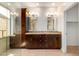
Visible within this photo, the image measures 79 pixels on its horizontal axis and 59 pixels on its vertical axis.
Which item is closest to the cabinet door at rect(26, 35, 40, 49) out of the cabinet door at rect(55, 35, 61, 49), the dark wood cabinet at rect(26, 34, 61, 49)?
the dark wood cabinet at rect(26, 34, 61, 49)

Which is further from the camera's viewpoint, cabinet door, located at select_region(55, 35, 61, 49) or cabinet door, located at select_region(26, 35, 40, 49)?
cabinet door, located at select_region(26, 35, 40, 49)

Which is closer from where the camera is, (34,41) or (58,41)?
(58,41)

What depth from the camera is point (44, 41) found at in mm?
9406

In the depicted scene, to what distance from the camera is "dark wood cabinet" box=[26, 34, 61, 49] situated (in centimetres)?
932

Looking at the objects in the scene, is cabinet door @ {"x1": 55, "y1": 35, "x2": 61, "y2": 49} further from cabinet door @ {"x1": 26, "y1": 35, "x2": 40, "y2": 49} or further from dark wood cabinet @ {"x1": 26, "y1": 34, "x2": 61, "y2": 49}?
cabinet door @ {"x1": 26, "y1": 35, "x2": 40, "y2": 49}

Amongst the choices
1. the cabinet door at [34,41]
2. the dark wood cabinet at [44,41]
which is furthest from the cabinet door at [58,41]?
the cabinet door at [34,41]

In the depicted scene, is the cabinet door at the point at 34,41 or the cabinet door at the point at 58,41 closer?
the cabinet door at the point at 58,41

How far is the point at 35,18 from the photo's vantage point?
10195 millimetres

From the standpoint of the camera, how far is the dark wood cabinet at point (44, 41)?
9320 millimetres

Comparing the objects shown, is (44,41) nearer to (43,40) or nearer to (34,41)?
(43,40)

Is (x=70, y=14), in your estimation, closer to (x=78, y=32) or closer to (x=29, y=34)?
(x=78, y=32)

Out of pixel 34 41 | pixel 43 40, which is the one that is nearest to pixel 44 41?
pixel 43 40

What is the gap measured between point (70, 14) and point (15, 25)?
318 cm

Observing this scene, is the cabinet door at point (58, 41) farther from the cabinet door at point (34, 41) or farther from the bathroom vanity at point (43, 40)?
the cabinet door at point (34, 41)
